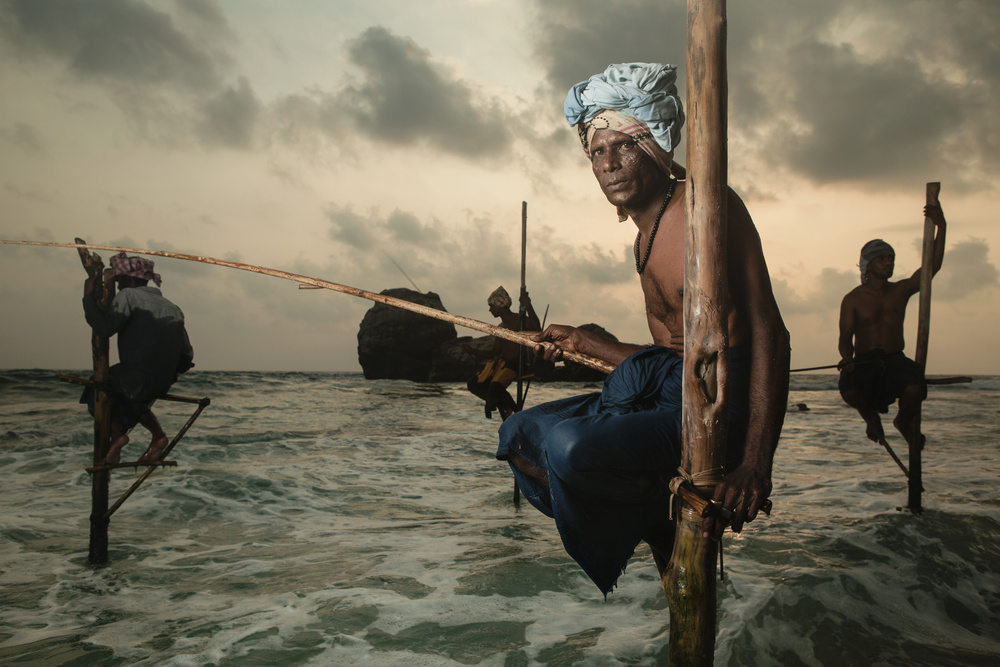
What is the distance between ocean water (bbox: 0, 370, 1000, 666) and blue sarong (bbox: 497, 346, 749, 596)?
5.83 feet

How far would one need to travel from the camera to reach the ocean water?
387 centimetres

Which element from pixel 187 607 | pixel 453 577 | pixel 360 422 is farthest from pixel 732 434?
pixel 360 422

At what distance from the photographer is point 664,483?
2232mm

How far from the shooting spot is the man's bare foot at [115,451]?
514cm

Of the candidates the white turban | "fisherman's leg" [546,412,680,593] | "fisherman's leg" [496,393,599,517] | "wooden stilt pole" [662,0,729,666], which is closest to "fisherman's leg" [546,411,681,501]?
"fisherman's leg" [546,412,680,593]

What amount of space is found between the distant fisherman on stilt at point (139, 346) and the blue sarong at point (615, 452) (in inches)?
171

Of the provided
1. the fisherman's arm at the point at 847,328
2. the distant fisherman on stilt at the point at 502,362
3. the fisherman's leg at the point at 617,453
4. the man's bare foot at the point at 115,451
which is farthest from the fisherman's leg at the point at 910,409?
the man's bare foot at the point at 115,451

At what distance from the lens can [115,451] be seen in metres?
5.63

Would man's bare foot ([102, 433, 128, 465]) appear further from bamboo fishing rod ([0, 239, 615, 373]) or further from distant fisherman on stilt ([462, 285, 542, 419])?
distant fisherman on stilt ([462, 285, 542, 419])

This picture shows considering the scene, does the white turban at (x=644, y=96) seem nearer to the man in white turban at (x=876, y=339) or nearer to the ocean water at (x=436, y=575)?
the ocean water at (x=436, y=575)

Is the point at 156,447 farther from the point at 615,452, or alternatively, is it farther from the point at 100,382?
the point at 615,452

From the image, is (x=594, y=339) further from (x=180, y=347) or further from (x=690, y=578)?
(x=180, y=347)

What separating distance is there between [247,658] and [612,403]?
288cm

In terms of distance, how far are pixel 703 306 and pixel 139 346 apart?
5.28m
